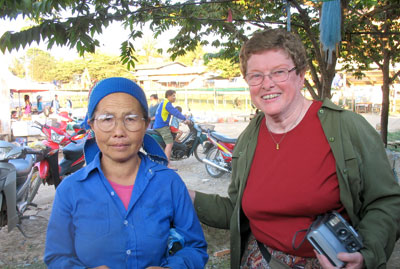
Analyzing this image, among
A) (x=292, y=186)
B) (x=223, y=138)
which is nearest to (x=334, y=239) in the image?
(x=292, y=186)

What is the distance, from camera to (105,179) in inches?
59.6

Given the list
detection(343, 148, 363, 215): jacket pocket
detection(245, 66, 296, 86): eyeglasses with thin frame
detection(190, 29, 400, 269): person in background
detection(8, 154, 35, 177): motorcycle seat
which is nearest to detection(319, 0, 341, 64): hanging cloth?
detection(190, 29, 400, 269): person in background

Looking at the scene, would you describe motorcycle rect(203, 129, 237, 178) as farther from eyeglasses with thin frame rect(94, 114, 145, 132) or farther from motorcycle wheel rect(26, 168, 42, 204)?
eyeglasses with thin frame rect(94, 114, 145, 132)

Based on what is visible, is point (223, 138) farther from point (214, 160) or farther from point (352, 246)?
point (352, 246)

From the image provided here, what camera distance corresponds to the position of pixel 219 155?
7559mm

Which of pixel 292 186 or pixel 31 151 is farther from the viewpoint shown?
pixel 31 151

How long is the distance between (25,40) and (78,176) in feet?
4.68

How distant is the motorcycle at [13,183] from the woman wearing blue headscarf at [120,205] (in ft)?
9.07

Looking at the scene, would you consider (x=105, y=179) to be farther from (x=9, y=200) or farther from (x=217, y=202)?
(x=9, y=200)

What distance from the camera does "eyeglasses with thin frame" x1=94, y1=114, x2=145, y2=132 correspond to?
1.52 m

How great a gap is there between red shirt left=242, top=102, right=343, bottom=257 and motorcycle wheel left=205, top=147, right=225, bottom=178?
544cm

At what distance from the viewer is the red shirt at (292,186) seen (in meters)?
1.72

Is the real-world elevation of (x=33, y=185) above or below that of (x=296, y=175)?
below

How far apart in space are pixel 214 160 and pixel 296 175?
5.78m
